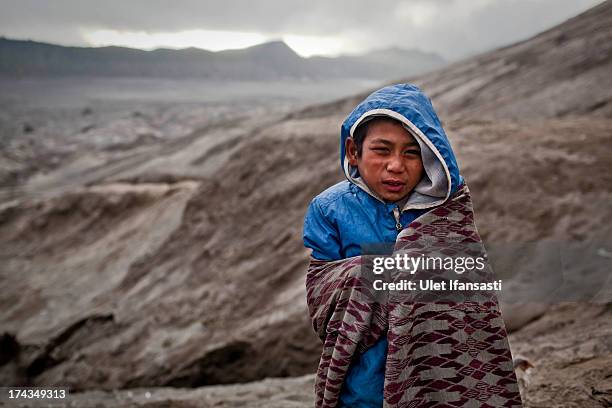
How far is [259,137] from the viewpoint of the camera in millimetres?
11227

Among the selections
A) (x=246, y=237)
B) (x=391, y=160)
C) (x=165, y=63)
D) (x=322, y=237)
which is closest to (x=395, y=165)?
(x=391, y=160)

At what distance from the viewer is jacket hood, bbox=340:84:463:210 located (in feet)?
5.11

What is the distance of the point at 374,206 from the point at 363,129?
249mm

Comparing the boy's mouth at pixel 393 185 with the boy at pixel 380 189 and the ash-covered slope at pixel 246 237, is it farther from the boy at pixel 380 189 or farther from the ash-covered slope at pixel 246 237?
the ash-covered slope at pixel 246 237

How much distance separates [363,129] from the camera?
5.55 feet

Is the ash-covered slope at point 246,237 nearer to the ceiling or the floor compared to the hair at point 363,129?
nearer to the floor

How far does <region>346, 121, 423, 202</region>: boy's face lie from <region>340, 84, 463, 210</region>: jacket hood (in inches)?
1.1

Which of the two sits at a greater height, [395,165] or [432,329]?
[395,165]

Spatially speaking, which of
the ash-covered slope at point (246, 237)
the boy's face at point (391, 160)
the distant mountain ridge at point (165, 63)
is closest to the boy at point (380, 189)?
the boy's face at point (391, 160)

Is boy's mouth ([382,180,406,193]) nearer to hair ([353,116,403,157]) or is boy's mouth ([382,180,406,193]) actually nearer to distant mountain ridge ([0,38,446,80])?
hair ([353,116,403,157])

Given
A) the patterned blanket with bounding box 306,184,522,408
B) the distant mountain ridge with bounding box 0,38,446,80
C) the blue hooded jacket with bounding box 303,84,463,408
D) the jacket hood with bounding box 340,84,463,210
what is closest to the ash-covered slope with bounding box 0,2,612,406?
the patterned blanket with bounding box 306,184,522,408

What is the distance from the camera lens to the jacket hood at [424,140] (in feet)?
5.11

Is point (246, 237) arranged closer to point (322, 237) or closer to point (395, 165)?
point (322, 237)

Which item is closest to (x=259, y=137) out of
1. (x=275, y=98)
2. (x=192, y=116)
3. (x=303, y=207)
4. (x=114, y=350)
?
(x=303, y=207)
